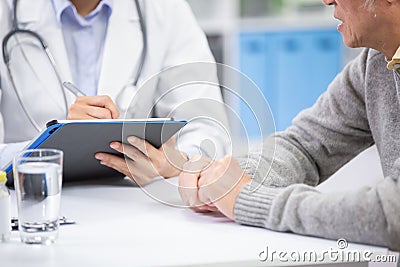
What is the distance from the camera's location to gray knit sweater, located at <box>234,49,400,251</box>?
1056 mm

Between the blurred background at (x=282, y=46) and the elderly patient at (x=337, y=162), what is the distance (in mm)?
2521

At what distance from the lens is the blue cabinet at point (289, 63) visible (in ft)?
13.3

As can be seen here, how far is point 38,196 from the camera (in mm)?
1081

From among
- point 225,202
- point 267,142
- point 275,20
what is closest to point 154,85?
point 267,142

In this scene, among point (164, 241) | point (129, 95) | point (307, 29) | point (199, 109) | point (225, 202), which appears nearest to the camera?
point (164, 241)

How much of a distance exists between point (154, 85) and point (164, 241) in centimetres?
47

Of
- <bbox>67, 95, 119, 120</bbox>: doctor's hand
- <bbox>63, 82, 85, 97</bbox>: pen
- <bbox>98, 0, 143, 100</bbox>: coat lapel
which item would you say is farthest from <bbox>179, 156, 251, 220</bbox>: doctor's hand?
<bbox>98, 0, 143, 100</bbox>: coat lapel

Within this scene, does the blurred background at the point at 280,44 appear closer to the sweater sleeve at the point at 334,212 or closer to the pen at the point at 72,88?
the pen at the point at 72,88

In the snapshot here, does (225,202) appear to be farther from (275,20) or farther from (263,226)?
(275,20)

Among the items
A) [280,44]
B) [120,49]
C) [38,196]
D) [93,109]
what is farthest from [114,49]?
[280,44]

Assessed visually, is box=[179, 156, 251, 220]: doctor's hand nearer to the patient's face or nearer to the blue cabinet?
the patient's face

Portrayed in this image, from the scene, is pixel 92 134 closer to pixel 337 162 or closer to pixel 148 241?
pixel 148 241

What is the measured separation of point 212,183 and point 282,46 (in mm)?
2925

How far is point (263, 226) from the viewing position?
1.16 meters
